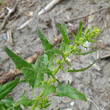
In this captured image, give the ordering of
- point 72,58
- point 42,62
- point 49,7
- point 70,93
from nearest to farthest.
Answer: point 70,93 < point 42,62 < point 72,58 < point 49,7

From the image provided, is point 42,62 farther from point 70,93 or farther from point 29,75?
point 70,93

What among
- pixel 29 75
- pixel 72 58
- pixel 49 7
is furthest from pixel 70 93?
pixel 49 7

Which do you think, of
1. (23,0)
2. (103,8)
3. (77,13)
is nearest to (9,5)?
(23,0)

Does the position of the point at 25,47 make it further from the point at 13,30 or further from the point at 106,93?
the point at 106,93

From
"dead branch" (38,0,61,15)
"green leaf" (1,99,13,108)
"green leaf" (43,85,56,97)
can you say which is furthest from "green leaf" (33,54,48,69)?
"dead branch" (38,0,61,15)

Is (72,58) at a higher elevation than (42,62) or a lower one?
lower

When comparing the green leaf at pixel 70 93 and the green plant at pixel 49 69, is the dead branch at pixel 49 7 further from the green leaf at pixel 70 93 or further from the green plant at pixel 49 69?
the green leaf at pixel 70 93

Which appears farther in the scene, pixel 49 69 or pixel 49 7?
pixel 49 7

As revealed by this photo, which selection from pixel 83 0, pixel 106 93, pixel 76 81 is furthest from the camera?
pixel 83 0

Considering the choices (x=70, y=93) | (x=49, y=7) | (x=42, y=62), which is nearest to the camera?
(x=70, y=93)
